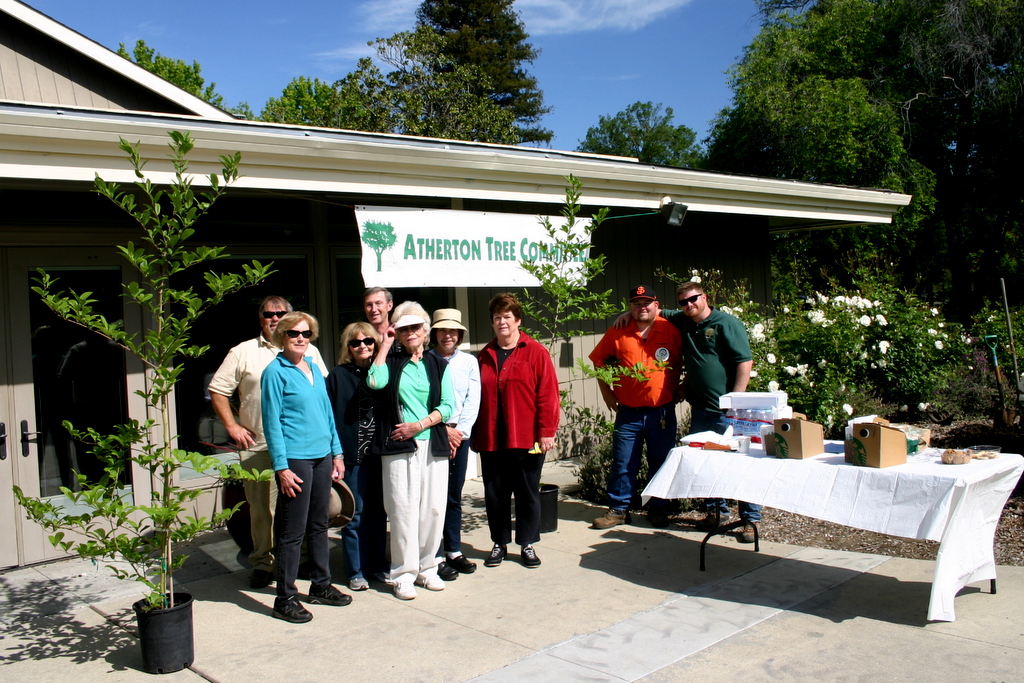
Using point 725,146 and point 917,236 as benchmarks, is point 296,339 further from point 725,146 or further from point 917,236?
point 725,146

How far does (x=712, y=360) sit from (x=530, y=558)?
1814 millimetres

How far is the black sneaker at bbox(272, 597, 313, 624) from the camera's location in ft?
14.1

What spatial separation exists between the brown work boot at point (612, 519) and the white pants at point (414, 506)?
1606mm

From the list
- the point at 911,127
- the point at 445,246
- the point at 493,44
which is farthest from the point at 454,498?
the point at 493,44

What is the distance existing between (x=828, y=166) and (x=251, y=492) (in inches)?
690

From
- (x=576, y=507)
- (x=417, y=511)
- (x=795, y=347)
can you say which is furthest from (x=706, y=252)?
(x=417, y=511)

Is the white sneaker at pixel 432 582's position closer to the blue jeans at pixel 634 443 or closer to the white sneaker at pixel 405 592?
the white sneaker at pixel 405 592

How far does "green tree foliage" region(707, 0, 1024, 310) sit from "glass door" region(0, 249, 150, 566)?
15.0 metres

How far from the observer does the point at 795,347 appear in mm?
8859

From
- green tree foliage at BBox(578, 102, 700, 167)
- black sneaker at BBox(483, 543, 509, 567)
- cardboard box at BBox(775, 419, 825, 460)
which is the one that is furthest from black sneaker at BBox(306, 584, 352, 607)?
green tree foliage at BBox(578, 102, 700, 167)

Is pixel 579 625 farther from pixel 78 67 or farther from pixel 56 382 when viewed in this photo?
pixel 78 67

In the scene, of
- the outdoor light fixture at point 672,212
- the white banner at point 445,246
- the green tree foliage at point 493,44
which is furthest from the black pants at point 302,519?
the green tree foliage at point 493,44

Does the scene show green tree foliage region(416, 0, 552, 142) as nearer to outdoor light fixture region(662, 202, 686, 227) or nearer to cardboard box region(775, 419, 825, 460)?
outdoor light fixture region(662, 202, 686, 227)

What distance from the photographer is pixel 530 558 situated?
5.20m
